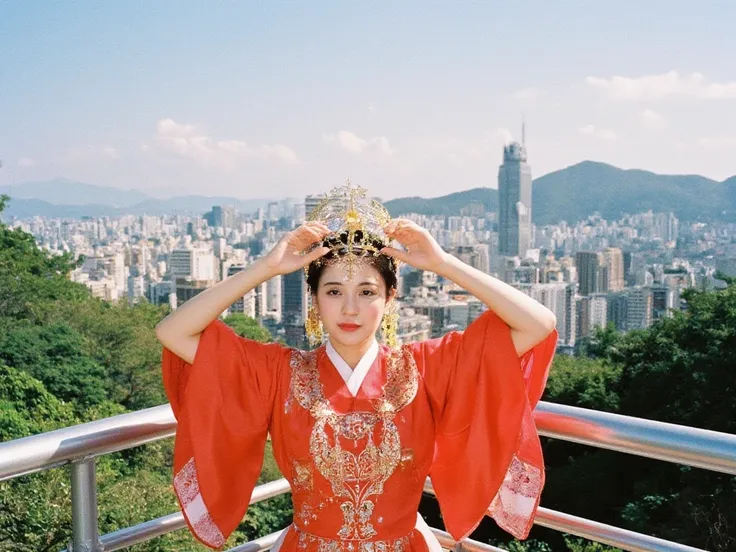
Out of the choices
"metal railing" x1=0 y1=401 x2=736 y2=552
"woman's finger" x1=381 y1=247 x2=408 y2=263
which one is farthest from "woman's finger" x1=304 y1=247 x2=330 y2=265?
"metal railing" x1=0 y1=401 x2=736 y2=552

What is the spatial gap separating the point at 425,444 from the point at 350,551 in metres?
0.23

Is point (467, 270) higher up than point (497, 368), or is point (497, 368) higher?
point (467, 270)

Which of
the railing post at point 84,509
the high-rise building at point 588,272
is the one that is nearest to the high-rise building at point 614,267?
the high-rise building at point 588,272

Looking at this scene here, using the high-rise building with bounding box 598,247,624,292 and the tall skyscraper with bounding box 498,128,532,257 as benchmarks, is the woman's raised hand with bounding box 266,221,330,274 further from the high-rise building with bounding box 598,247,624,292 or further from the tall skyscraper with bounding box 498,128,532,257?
the tall skyscraper with bounding box 498,128,532,257

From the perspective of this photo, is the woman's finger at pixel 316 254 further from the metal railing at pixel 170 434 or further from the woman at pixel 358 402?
the metal railing at pixel 170 434

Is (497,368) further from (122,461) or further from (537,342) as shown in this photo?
(122,461)

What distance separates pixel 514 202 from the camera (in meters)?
91.8

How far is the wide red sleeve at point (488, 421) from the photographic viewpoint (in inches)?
58.8

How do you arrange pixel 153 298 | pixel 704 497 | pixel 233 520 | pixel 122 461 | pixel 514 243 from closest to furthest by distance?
pixel 233 520
pixel 704 497
pixel 122 461
pixel 153 298
pixel 514 243

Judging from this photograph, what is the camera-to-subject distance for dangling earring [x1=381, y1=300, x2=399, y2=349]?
5.26 feet

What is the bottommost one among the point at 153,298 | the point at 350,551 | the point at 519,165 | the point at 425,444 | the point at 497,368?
the point at 153,298

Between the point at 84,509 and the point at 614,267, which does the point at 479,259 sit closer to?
the point at 614,267

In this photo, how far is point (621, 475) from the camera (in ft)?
50.4

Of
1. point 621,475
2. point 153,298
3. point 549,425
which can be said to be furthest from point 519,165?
point 549,425
